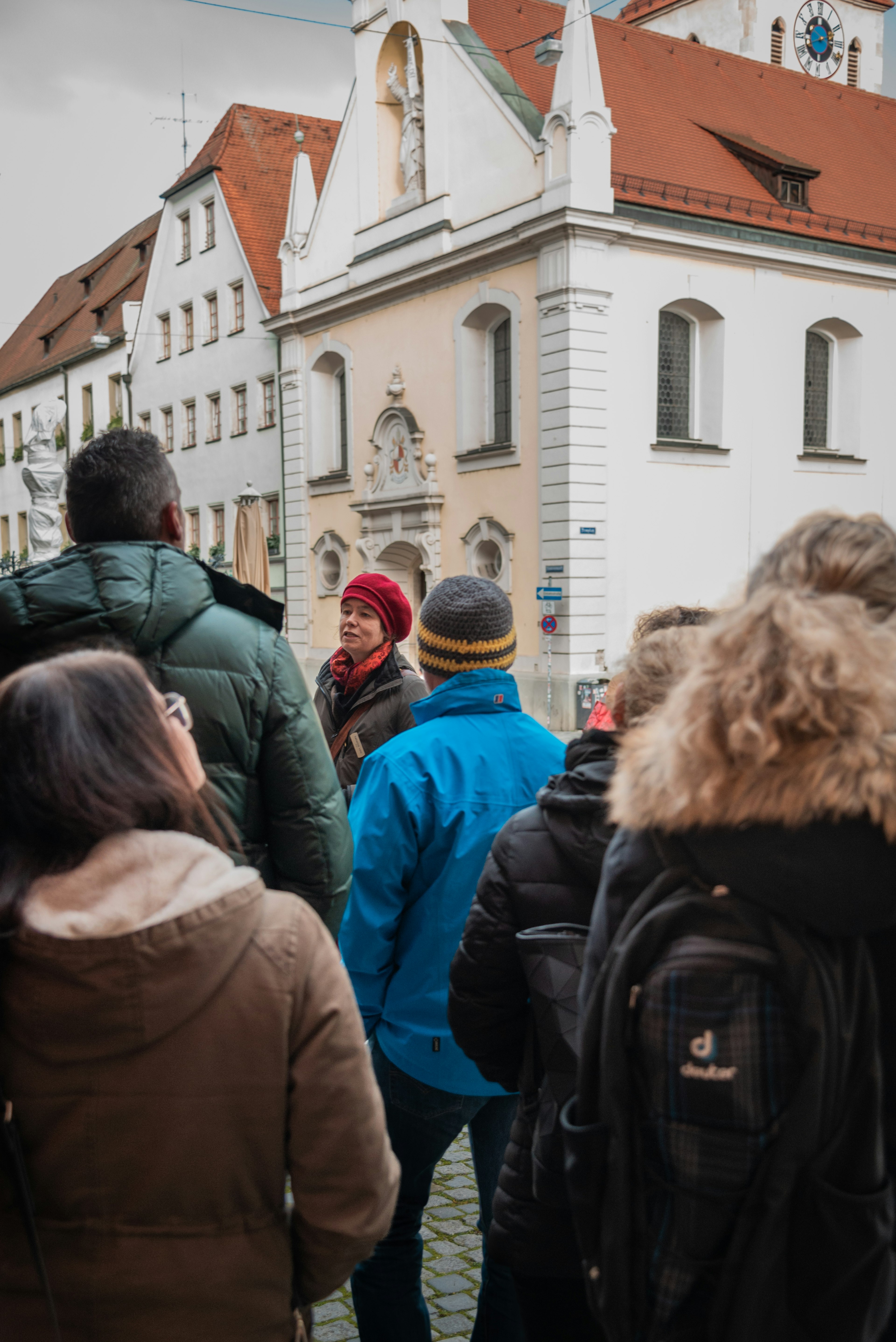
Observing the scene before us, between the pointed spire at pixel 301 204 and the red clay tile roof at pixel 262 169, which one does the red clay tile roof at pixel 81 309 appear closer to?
the red clay tile roof at pixel 262 169

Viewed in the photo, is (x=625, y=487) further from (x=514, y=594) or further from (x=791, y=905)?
(x=791, y=905)

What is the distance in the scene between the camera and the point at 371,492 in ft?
79.9

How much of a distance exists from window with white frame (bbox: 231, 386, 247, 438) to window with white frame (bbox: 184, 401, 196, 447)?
2342 mm

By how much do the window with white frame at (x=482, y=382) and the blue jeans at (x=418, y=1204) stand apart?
18.8m

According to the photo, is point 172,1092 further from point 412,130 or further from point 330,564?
point 330,564

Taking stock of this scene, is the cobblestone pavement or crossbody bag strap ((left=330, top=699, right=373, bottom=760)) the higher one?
crossbody bag strap ((left=330, top=699, right=373, bottom=760))

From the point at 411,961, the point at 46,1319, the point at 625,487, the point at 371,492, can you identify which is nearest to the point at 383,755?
the point at 411,961

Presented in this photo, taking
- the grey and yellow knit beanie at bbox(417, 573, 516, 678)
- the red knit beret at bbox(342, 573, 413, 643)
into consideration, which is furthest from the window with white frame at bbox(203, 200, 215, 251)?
the grey and yellow knit beanie at bbox(417, 573, 516, 678)

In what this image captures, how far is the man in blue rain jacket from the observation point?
2.85m

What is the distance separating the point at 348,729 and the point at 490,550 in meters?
17.1

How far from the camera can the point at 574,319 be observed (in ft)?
63.7

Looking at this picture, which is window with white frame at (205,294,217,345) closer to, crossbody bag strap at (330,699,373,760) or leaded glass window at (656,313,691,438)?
leaded glass window at (656,313,691,438)

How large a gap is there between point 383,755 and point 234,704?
0.40 m

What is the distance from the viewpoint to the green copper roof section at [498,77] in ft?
67.2
